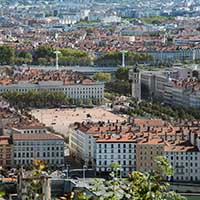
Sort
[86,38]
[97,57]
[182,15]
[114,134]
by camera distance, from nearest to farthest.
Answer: [114,134] → [97,57] → [86,38] → [182,15]

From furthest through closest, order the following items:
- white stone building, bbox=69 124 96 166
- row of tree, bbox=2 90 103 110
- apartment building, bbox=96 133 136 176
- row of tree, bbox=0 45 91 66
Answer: row of tree, bbox=0 45 91 66 → row of tree, bbox=2 90 103 110 → white stone building, bbox=69 124 96 166 → apartment building, bbox=96 133 136 176

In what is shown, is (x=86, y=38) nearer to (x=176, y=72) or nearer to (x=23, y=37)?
(x=23, y=37)

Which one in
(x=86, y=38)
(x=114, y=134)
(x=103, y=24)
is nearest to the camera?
(x=114, y=134)

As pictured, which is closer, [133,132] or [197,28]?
[133,132]

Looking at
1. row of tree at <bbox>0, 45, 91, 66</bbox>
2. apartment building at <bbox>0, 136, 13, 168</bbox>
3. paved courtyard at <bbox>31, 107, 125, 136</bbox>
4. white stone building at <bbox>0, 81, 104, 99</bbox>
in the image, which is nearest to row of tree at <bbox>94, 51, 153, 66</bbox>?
row of tree at <bbox>0, 45, 91, 66</bbox>

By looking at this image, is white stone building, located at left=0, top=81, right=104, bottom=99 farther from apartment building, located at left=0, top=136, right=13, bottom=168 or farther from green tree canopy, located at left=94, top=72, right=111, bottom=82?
apartment building, located at left=0, top=136, right=13, bottom=168

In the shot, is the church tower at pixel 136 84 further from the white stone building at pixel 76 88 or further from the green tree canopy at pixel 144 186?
the green tree canopy at pixel 144 186

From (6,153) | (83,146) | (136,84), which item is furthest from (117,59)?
(6,153)

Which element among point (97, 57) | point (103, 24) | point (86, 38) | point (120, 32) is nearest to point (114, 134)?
point (97, 57)
